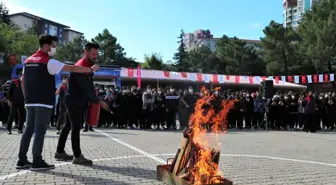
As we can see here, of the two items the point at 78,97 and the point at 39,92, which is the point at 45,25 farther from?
the point at 39,92

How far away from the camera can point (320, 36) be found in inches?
1889

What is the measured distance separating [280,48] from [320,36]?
7.01 m

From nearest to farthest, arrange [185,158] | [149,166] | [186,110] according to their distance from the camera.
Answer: [185,158], [149,166], [186,110]

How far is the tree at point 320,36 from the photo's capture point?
47.7m

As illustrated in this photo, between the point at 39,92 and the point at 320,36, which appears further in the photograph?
the point at 320,36

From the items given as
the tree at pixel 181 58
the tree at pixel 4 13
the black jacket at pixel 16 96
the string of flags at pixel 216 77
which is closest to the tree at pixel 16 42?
the tree at pixel 4 13

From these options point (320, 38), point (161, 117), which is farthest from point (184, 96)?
point (320, 38)

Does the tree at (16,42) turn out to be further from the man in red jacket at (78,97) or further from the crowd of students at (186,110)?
the man in red jacket at (78,97)

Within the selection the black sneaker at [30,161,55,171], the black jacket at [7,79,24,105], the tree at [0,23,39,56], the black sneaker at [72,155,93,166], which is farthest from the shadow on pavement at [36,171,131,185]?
the tree at [0,23,39,56]

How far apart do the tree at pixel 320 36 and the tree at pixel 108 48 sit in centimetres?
3817

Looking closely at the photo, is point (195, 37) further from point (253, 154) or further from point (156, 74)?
point (253, 154)

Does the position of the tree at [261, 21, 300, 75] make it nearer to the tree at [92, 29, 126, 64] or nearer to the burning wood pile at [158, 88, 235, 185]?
the tree at [92, 29, 126, 64]

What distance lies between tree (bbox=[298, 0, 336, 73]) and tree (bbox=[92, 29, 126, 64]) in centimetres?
3817

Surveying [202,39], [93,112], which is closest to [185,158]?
[93,112]
